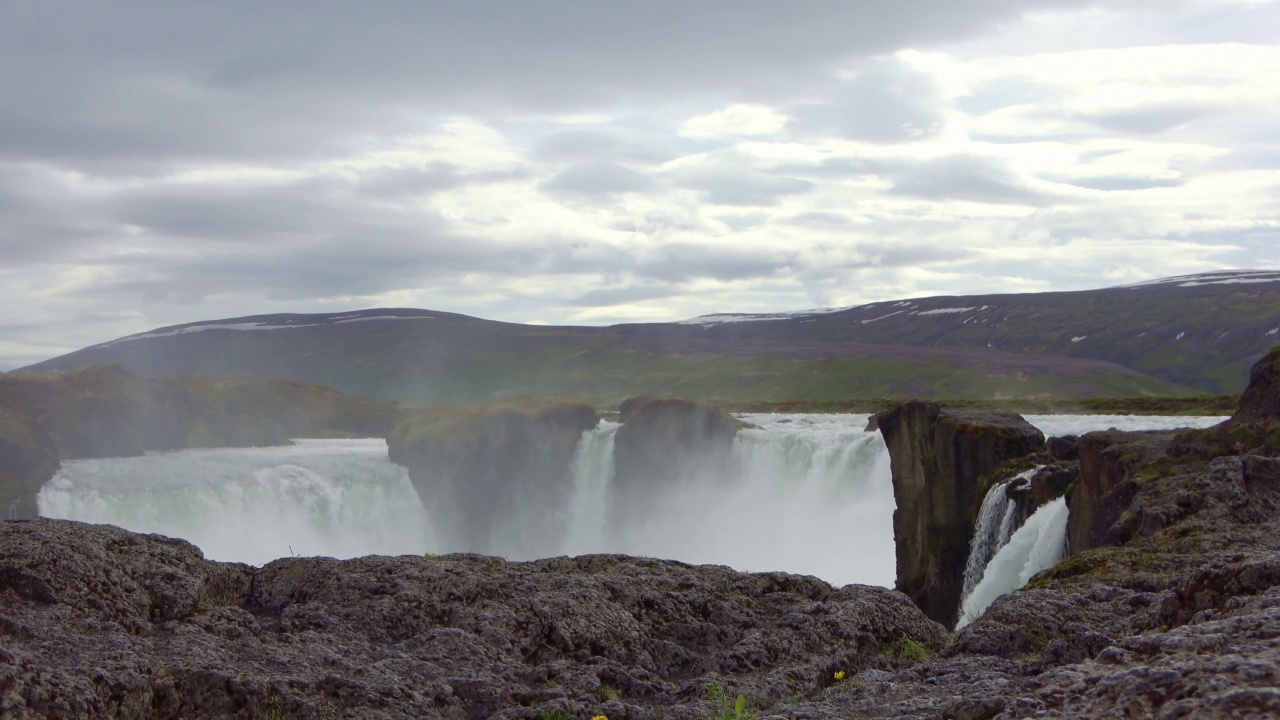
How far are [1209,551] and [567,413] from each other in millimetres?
59414

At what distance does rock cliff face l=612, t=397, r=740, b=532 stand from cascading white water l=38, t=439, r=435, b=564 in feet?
45.5

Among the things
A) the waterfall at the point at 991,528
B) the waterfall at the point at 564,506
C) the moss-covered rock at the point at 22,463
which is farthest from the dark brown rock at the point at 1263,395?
the moss-covered rock at the point at 22,463

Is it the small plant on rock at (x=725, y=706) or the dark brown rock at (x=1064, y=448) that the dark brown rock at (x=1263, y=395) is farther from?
the small plant on rock at (x=725, y=706)

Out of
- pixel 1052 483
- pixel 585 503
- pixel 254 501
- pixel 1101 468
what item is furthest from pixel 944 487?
pixel 254 501

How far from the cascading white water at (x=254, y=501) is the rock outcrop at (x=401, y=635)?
47335 millimetres

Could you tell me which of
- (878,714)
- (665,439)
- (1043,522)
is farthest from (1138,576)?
(665,439)

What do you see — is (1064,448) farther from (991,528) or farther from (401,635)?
(401,635)

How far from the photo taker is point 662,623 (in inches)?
336

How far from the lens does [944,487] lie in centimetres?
3100

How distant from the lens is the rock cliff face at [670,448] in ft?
210

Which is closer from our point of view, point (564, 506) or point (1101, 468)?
point (1101, 468)

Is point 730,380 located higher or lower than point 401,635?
lower

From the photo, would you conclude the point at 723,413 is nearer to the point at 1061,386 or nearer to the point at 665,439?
the point at 665,439

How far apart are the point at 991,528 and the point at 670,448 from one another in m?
39.3
